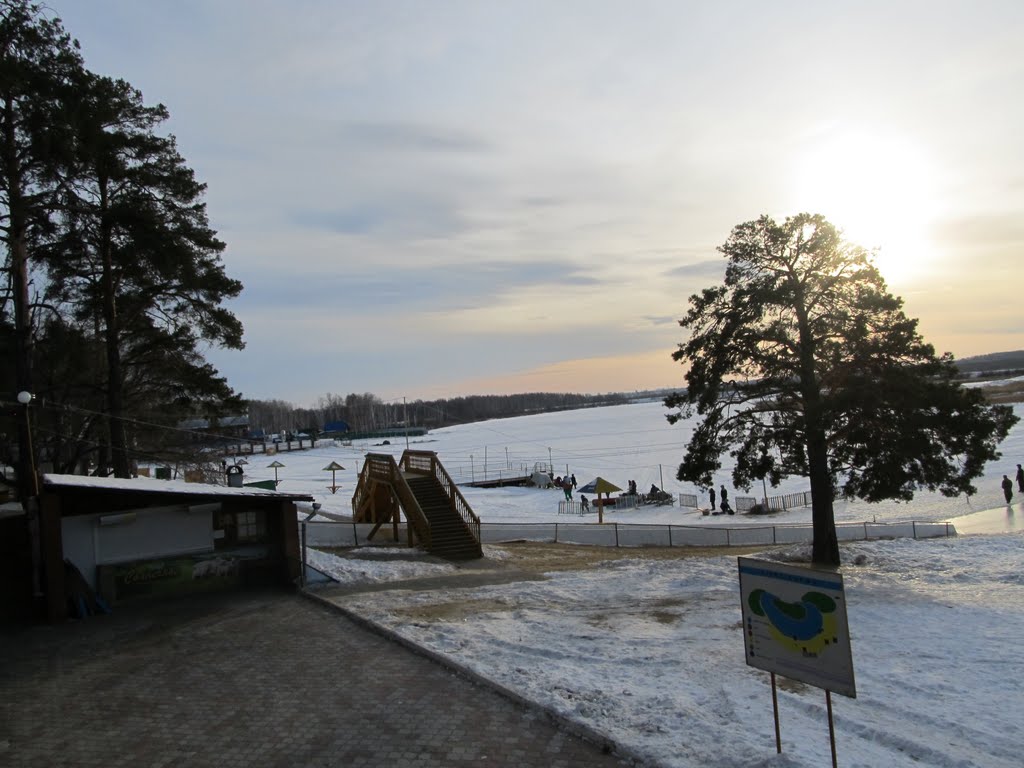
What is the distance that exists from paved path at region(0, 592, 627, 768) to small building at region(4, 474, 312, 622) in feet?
4.54

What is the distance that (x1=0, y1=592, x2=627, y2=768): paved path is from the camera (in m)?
6.64

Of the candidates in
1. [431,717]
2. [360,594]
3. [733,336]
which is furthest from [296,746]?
[733,336]

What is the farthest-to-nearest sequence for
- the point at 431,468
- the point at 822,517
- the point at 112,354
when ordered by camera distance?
the point at 431,468 → the point at 822,517 → the point at 112,354

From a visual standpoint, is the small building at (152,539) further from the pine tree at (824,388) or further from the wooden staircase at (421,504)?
the pine tree at (824,388)

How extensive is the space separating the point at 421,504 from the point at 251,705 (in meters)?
14.9

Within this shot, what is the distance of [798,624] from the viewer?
5.88 meters

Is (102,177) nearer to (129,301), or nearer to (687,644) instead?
(129,301)

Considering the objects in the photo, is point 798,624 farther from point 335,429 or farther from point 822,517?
point 335,429

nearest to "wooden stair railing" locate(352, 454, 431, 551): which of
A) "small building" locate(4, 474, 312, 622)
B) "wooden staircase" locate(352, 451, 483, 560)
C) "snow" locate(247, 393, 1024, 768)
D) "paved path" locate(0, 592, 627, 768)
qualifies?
"wooden staircase" locate(352, 451, 483, 560)

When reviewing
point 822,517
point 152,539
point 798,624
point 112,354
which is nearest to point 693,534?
point 822,517

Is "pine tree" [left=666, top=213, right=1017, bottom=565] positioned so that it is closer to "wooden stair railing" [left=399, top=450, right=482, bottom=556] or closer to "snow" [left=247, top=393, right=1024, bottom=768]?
"snow" [left=247, top=393, right=1024, bottom=768]

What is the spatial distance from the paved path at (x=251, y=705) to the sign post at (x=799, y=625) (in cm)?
181

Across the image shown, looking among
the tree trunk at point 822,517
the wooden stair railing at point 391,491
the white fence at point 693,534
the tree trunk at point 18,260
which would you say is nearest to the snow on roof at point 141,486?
the tree trunk at point 18,260

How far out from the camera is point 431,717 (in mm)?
7387
